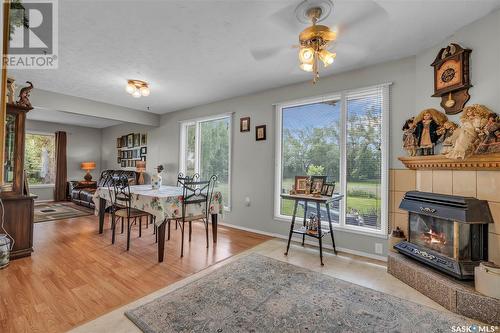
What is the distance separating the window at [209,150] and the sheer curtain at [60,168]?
460 centimetres

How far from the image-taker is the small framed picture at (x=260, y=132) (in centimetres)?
409

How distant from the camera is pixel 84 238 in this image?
3684 millimetres

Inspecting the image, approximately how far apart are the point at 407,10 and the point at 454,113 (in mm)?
1126

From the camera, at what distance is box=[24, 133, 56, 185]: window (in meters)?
6.96

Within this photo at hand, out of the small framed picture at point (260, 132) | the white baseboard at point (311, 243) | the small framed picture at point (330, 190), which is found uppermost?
the small framed picture at point (260, 132)

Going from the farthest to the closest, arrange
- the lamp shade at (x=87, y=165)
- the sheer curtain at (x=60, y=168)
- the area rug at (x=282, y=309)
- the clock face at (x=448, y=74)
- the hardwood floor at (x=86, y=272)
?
the lamp shade at (x=87, y=165)
the sheer curtain at (x=60, y=168)
the clock face at (x=448, y=74)
the hardwood floor at (x=86, y=272)
the area rug at (x=282, y=309)

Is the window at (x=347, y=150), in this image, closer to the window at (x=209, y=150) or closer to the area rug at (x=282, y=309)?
the area rug at (x=282, y=309)

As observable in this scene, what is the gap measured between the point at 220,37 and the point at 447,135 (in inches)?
99.7

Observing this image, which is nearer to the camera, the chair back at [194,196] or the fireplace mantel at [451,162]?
the fireplace mantel at [451,162]

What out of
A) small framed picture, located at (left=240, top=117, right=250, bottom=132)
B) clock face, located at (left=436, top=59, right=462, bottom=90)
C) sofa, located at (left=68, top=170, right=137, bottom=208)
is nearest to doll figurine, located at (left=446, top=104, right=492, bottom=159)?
clock face, located at (left=436, top=59, right=462, bottom=90)

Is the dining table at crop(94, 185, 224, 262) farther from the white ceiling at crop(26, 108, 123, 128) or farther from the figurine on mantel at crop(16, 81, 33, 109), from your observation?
the white ceiling at crop(26, 108, 123, 128)

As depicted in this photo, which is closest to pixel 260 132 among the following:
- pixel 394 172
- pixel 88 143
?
pixel 394 172

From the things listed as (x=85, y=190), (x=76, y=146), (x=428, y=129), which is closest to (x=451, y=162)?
(x=428, y=129)

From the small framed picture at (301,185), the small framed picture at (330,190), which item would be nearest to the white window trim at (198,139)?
the small framed picture at (301,185)
